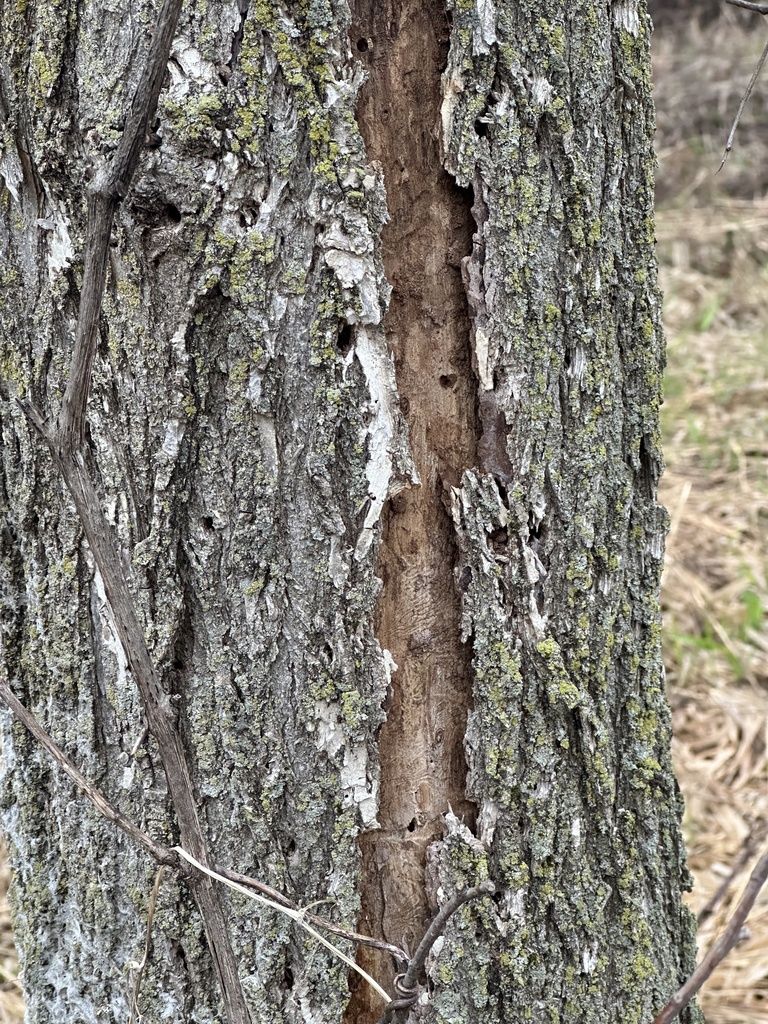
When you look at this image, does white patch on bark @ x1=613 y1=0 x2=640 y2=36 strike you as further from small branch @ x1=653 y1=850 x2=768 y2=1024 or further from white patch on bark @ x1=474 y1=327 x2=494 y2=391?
small branch @ x1=653 y1=850 x2=768 y2=1024

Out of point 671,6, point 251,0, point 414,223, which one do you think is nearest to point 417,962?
point 414,223

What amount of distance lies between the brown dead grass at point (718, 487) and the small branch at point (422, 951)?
19cm

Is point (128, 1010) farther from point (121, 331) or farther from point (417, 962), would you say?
point (121, 331)

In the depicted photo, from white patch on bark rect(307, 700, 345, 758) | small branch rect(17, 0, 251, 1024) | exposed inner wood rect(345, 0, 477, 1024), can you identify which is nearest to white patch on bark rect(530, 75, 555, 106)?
exposed inner wood rect(345, 0, 477, 1024)

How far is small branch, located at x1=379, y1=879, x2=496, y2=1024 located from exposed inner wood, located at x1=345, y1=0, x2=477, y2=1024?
0.26 feet

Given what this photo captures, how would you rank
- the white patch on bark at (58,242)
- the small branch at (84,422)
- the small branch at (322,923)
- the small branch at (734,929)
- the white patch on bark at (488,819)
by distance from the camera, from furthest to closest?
1. the white patch on bark at (488,819)
2. the white patch on bark at (58,242)
3. the small branch at (322,923)
4. the small branch at (84,422)
5. the small branch at (734,929)

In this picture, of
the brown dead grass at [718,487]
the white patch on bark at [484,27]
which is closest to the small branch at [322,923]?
the brown dead grass at [718,487]

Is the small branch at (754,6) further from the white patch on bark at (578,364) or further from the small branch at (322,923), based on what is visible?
the small branch at (322,923)

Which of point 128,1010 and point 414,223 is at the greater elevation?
point 414,223

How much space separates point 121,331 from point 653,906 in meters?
1.05

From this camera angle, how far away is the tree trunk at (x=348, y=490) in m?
0.96

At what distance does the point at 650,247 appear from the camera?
45.4 inches

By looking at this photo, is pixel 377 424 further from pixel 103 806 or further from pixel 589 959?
pixel 589 959

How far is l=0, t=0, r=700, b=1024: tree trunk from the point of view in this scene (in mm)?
959
